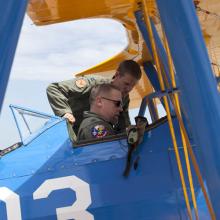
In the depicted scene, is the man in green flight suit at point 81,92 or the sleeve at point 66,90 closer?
the man in green flight suit at point 81,92

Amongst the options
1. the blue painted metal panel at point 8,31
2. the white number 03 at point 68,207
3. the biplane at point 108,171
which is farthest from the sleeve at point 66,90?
the blue painted metal panel at point 8,31

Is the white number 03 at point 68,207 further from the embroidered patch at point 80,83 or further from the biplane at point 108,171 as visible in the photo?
the embroidered patch at point 80,83

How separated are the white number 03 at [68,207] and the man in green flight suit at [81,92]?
829mm

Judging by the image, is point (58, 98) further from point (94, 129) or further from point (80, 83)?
point (94, 129)

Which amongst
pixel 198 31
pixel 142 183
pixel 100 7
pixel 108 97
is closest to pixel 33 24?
pixel 100 7

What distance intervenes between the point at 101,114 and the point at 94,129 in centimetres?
16

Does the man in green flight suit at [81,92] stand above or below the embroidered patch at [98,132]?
above

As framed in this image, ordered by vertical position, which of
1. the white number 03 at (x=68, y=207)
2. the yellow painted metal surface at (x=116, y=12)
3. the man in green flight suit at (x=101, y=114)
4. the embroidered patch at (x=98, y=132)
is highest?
the yellow painted metal surface at (x=116, y=12)

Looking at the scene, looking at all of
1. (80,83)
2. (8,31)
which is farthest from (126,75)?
(8,31)

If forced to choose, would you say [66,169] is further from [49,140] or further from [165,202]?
[165,202]

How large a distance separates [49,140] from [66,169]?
0.31 m

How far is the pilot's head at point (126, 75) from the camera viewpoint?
3.58 metres

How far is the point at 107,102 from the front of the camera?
10.5 ft

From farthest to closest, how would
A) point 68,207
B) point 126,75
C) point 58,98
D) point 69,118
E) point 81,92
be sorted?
point 81,92
point 58,98
point 126,75
point 69,118
point 68,207
